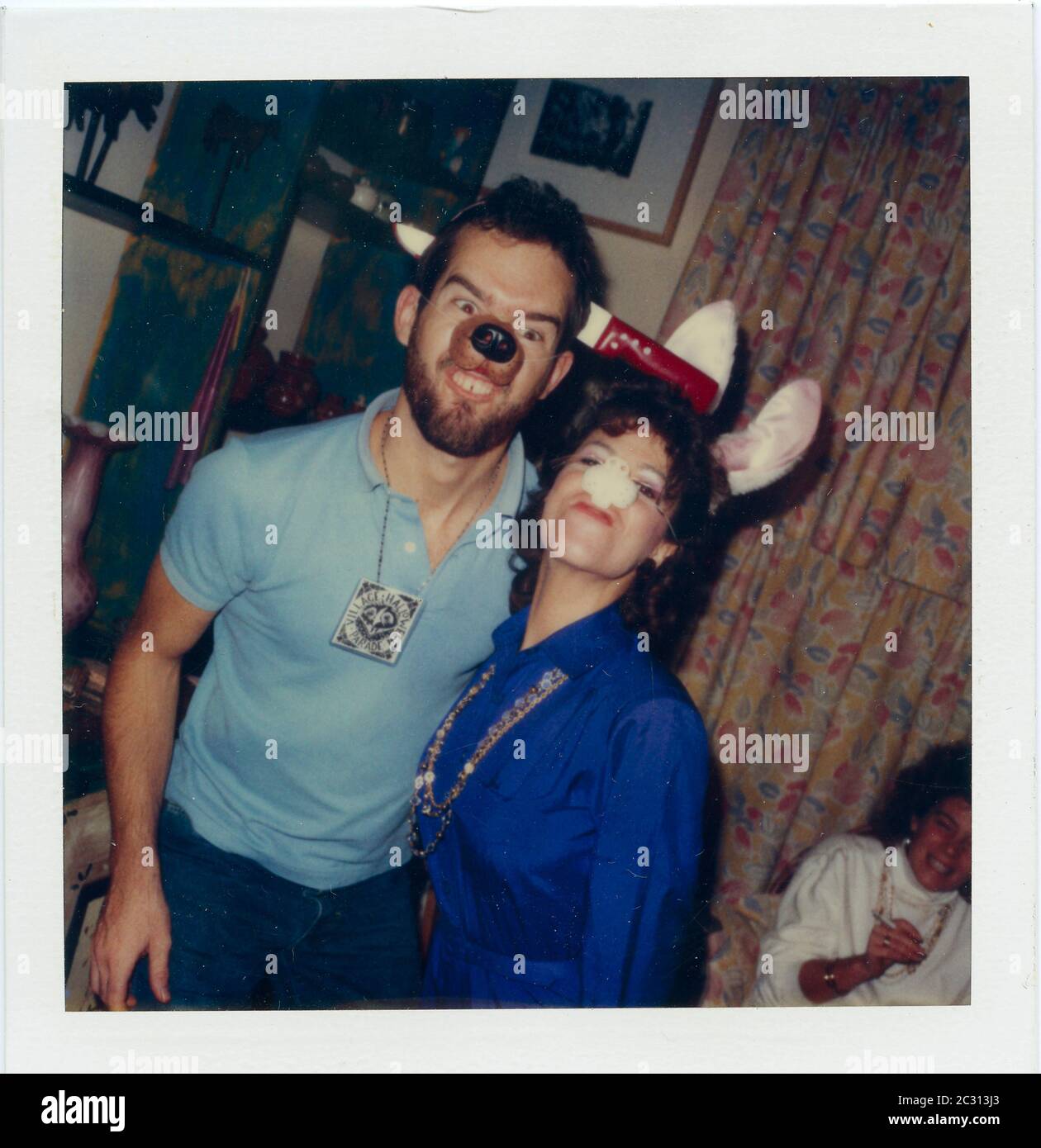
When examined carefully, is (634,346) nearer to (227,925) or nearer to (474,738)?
(474,738)

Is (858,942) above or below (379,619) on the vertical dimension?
below

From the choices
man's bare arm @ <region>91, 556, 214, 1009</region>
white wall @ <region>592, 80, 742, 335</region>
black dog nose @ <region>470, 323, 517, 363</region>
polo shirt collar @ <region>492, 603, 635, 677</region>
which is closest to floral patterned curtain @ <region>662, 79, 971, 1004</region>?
white wall @ <region>592, 80, 742, 335</region>

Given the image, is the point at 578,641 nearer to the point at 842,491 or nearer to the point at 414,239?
the point at 842,491

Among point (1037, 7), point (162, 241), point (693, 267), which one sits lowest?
point (162, 241)

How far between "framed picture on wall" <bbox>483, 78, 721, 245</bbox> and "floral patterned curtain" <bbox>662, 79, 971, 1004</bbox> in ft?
0.22

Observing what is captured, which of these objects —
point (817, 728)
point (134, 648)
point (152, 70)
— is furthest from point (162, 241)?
point (817, 728)

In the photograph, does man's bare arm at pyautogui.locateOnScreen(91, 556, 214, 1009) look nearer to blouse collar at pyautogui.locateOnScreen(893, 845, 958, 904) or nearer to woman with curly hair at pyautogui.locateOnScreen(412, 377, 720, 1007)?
woman with curly hair at pyautogui.locateOnScreen(412, 377, 720, 1007)

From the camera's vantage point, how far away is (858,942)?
53.6 inches

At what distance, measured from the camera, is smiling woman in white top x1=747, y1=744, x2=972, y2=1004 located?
4.47 ft

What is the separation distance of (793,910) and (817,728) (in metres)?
0.24

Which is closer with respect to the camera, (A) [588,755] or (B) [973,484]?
(A) [588,755]

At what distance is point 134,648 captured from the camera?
132 centimetres

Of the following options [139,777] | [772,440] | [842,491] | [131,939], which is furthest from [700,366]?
[131,939]

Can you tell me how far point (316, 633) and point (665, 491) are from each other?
467 mm
